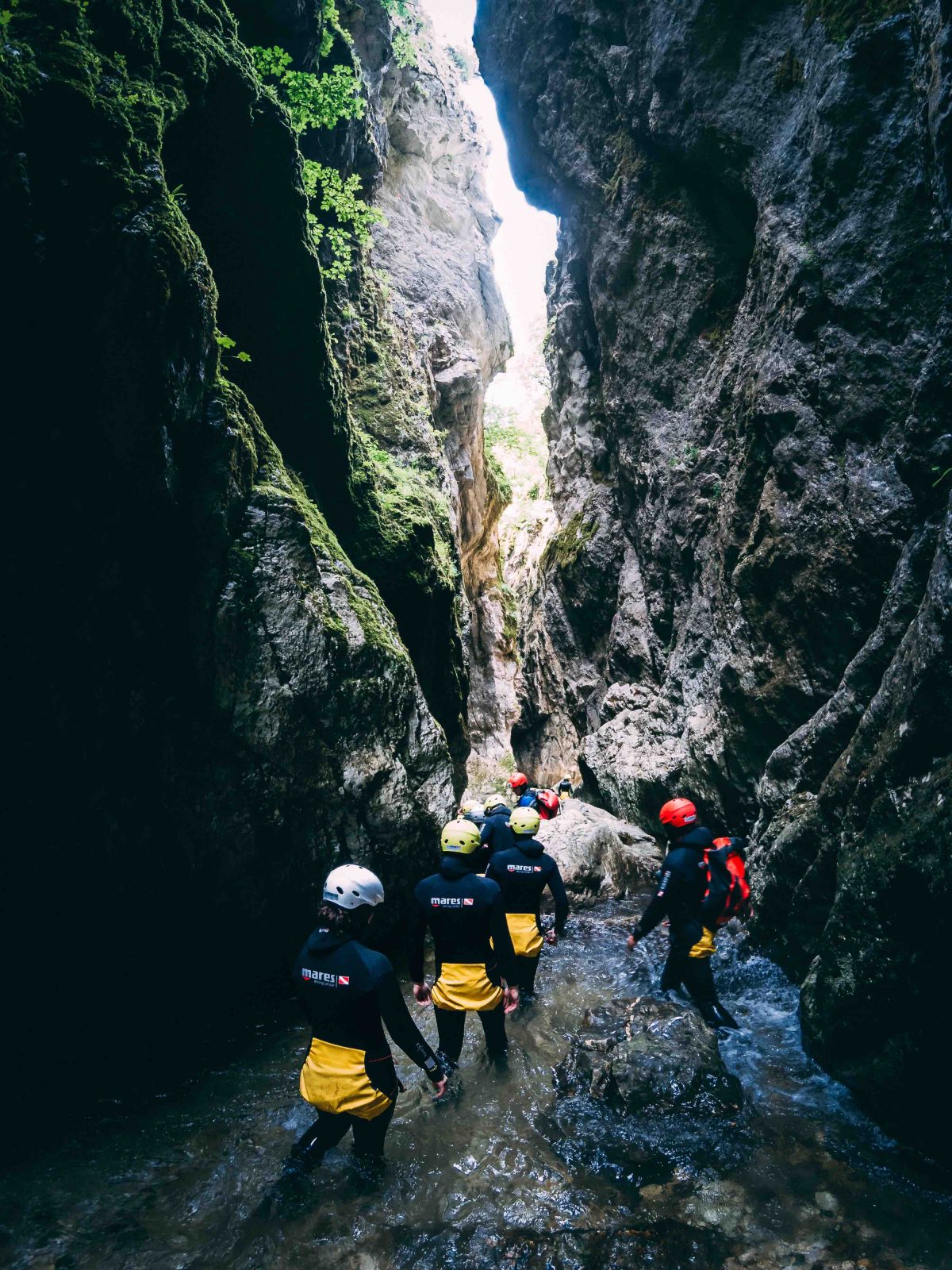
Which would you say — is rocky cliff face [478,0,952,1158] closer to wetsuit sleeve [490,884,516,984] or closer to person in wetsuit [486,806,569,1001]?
person in wetsuit [486,806,569,1001]

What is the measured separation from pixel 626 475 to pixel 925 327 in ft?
29.2

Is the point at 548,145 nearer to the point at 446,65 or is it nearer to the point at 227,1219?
the point at 446,65

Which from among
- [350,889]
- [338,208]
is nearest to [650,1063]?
[350,889]

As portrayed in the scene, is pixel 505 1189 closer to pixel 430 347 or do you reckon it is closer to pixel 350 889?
pixel 350 889

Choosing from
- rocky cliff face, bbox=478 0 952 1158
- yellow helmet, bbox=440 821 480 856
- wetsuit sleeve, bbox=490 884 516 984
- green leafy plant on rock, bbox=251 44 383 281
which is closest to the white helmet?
yellow helmet, bbox=440 821 480 856

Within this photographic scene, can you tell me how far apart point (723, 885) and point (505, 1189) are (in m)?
3.21

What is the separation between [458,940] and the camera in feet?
16.4

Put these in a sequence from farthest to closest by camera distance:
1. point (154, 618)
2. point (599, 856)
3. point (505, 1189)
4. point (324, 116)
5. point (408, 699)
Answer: point (324, 116) → point (599, 856) → point (408, 699) → point (154, 618) → point (505, 1189)

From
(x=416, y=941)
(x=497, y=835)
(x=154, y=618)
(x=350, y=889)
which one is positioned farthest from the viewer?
(x=497, y=835)

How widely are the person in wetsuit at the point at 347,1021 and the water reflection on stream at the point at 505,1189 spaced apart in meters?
0.47

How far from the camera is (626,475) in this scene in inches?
609

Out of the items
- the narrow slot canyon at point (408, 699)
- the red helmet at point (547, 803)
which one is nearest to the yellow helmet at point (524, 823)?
the narrow slot canyon at point (408, 699)

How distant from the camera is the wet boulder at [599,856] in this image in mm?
10023

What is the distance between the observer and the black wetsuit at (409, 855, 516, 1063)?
4992 mm
